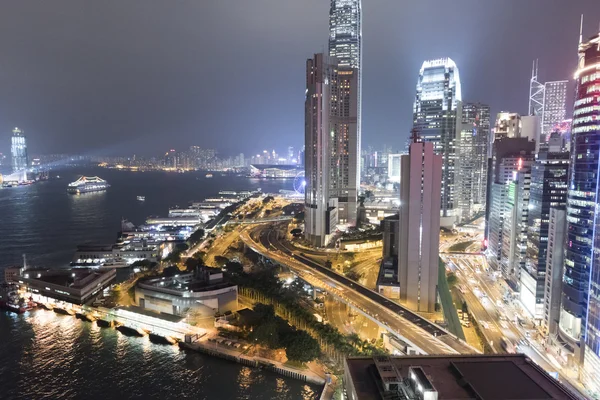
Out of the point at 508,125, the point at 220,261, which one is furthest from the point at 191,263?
the point at 508,125

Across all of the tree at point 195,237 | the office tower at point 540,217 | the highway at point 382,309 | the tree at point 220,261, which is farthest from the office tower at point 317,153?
the office tower at point 540,217

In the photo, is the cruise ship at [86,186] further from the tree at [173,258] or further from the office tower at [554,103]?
the office tower at [554,103]

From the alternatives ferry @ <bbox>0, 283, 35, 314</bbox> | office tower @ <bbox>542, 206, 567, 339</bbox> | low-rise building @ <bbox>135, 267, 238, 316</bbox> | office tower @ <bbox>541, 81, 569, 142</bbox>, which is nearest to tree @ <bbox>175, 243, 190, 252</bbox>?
low-rise building @ <bbox>135, 267, 238, 316</bbox>

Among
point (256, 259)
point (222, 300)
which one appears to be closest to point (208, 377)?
point (222, 300)

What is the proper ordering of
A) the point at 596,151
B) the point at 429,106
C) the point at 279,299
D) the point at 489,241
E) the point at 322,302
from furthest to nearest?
1. the point at 429,106
2. the point at 489,241
3. the point at 322,302
4. the point at 279,299
5. the point at 596,151

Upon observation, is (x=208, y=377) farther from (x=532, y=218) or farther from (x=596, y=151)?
(x=532, y=218)

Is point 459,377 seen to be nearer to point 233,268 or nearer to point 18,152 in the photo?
point 233,268
